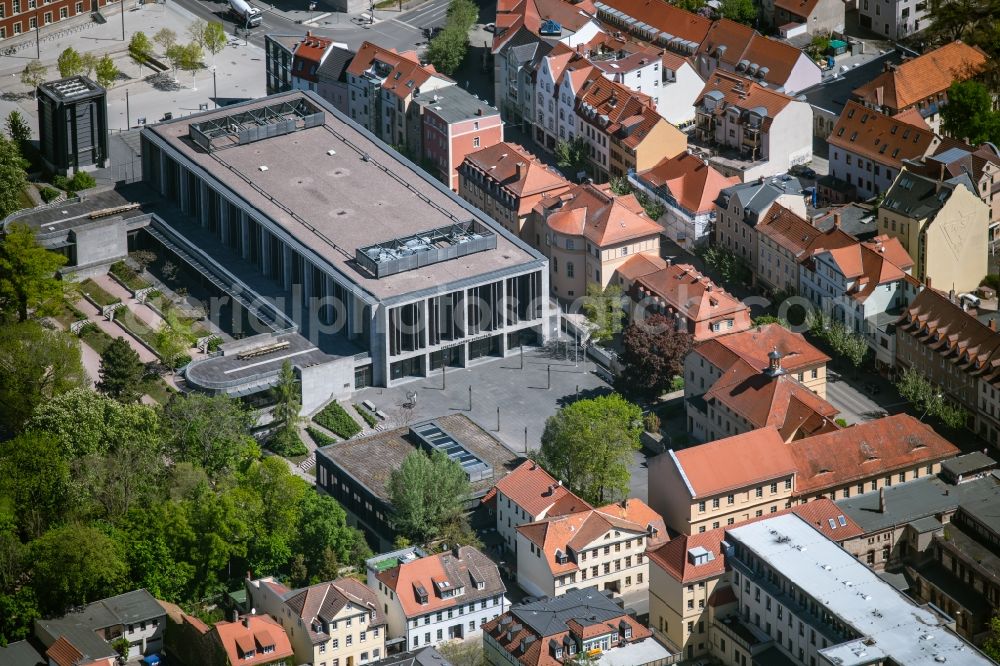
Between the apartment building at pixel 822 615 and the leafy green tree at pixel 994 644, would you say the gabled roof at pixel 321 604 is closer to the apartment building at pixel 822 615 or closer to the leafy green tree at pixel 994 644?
the apartment building at pixel 822 615

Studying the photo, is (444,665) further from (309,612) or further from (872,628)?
(872,628)

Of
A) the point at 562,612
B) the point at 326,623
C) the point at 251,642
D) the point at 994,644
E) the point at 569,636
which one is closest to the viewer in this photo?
the point at 569,636

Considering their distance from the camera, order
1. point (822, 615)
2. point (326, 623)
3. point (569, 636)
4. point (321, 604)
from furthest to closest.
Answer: point (321, 604)
point (326, 623)
point (569, 636)
point (822, 615)

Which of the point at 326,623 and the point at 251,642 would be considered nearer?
the point at 251,642

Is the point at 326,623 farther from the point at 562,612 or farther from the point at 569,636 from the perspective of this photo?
the point at 569,636

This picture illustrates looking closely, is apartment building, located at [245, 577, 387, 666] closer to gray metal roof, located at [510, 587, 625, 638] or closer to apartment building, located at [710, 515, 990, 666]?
gray metal roof, located at [510, 587, 625, 638]

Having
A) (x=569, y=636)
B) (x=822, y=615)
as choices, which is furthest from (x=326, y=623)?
(x=822, y=615)
